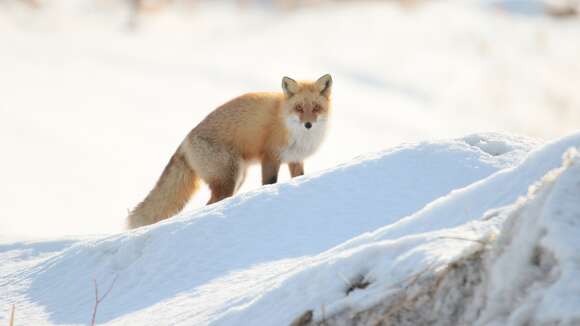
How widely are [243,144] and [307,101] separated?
0.55 m

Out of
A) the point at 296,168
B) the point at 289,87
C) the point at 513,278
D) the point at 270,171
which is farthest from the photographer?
the point at 296,168

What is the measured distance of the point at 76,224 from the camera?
8.52 metres

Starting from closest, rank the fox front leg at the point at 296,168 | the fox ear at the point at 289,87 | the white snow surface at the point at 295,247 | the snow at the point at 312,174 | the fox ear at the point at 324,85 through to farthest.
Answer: the snow at the point at 312,174, the white snow surface at the point at 295,247, the fox ear at the point at 289,87, the fox front leg at the point at 296,168, the fox ear at the point at 324,85

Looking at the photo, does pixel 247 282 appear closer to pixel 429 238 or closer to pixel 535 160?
pixel 429 238

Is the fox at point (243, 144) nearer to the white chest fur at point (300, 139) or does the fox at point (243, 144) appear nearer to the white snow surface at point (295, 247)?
the white chest fur at point (300, 139)

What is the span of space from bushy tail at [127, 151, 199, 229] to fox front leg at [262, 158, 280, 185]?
55 centimetres

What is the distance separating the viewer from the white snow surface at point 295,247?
203cm

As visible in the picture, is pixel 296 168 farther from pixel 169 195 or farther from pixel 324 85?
pixel 169 195

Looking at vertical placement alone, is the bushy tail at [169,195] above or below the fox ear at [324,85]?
below

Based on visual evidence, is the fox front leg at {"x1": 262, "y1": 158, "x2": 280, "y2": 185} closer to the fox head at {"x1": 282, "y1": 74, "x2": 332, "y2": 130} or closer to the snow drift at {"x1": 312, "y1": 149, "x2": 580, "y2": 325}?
the fox head at {"x1": 282, "y1": 74, "x2": 332, "y2": 130}

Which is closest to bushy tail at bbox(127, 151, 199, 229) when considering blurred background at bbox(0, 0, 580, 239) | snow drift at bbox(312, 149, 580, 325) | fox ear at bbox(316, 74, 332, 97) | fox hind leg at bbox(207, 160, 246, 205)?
fox hind leg at bbox(207, 160, 246, 205)

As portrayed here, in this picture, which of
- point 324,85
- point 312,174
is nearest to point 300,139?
point 324,85

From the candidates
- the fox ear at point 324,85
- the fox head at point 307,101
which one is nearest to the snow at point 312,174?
the fox head at point 307,101

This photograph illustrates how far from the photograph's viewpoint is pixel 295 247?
2996mm
